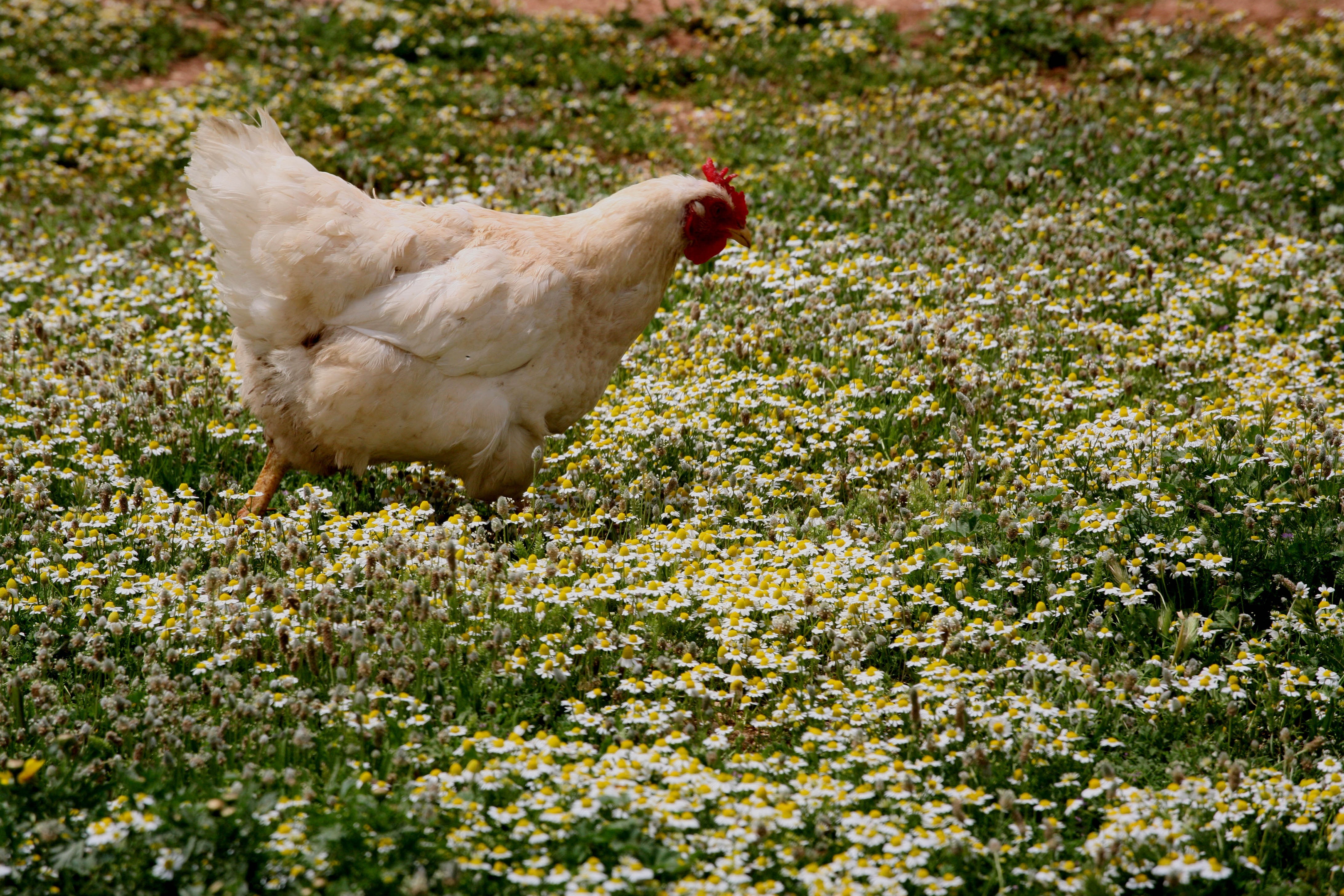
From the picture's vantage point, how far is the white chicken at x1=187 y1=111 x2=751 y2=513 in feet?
18.0

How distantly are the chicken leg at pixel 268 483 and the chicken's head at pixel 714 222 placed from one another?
7.58 ft

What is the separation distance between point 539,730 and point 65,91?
10495 mm

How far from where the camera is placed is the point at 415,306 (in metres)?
5.47

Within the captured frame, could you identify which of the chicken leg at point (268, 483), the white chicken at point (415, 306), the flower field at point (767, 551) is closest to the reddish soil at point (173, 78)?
the flower field at point (767, 551)

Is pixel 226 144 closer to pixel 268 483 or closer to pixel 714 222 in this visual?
pixel 268 483

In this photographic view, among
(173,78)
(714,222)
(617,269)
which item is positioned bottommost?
(173,78)

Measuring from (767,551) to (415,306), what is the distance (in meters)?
1.96

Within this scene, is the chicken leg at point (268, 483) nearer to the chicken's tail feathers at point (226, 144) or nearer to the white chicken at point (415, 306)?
the white chicken at point (415, 306)

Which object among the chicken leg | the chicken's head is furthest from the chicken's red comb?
the chicken leg

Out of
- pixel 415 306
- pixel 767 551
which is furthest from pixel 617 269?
pixel 767 551

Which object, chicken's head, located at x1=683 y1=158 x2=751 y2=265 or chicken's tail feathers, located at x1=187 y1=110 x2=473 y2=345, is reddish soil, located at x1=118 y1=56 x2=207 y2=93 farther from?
chicken's head, located at x1=683 y1=158 x2=751 y2=265

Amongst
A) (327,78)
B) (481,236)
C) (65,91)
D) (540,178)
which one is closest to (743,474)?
(481,236)

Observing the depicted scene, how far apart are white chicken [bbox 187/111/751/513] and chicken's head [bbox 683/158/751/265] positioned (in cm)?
2

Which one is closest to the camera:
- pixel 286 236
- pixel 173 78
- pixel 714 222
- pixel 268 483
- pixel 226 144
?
pixel 286 236
